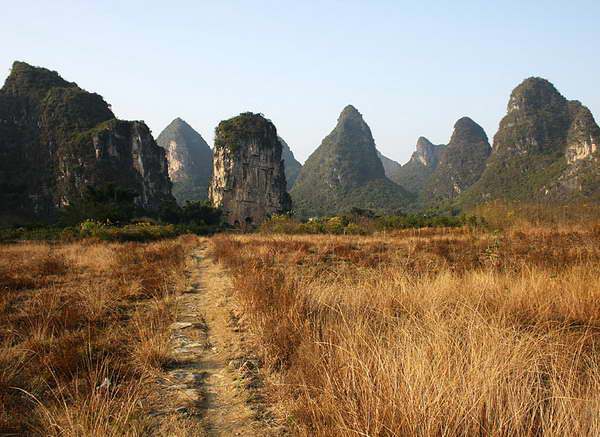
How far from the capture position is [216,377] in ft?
9.77

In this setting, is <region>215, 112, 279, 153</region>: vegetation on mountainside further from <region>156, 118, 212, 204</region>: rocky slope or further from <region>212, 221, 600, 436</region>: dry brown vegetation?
<region>212, 221, 600, 436</region>: dry brown vegetation

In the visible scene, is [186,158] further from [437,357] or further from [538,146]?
[437,357]

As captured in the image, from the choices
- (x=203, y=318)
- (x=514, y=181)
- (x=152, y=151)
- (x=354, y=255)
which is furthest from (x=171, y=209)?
(x=514, y=181)

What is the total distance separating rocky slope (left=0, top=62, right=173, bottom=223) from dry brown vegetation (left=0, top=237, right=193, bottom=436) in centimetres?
6586

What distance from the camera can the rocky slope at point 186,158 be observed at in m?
135

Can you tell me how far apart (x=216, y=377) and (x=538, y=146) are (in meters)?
129

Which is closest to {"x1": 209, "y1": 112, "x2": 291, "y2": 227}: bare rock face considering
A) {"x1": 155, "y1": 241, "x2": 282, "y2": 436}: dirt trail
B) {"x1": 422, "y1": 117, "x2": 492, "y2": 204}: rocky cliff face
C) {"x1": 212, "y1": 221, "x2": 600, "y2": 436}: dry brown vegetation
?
{"x1": 155, "y1": 241, "x2": 282, "y2": 436}: dirt trail

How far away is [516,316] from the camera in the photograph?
3.46 metres

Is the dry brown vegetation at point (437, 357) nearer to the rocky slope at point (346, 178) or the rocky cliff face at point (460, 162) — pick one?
the rocky slope at point (346, 178)

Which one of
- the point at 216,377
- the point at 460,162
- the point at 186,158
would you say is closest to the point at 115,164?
the point at 216,377

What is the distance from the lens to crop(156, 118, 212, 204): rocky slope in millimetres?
135488

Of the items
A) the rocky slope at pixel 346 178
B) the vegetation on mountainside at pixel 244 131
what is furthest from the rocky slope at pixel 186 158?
the vegetation on mountainside at pixel 244 131

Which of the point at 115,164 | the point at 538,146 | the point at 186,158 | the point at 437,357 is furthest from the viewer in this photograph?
the point at 186,158

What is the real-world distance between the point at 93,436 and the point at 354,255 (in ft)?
35.4
